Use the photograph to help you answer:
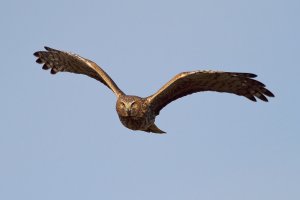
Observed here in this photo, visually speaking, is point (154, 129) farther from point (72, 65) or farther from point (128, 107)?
point (72, 65)

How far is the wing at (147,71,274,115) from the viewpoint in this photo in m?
17.2

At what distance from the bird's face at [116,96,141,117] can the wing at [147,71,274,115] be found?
40 cm

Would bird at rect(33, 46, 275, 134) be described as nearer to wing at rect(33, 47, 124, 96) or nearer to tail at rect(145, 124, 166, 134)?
wing at rect(33, 47, 124, 96)

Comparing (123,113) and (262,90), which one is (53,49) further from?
(262,90)

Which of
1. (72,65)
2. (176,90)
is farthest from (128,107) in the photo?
(72,65)

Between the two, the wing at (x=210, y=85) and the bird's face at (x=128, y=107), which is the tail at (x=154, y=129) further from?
the bird's face at (x=128, y=107)

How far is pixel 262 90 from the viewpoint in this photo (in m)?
17.7

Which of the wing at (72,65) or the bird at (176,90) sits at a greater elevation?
the wing at (72,65)

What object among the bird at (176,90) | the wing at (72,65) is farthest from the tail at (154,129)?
the wing at (72,65)

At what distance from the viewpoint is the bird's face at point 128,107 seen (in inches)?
688

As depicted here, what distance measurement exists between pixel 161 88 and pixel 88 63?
88.0 inches

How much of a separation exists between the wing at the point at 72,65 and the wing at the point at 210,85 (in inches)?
41.9

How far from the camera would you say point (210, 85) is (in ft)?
58.3

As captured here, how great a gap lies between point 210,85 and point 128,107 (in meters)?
2.01
